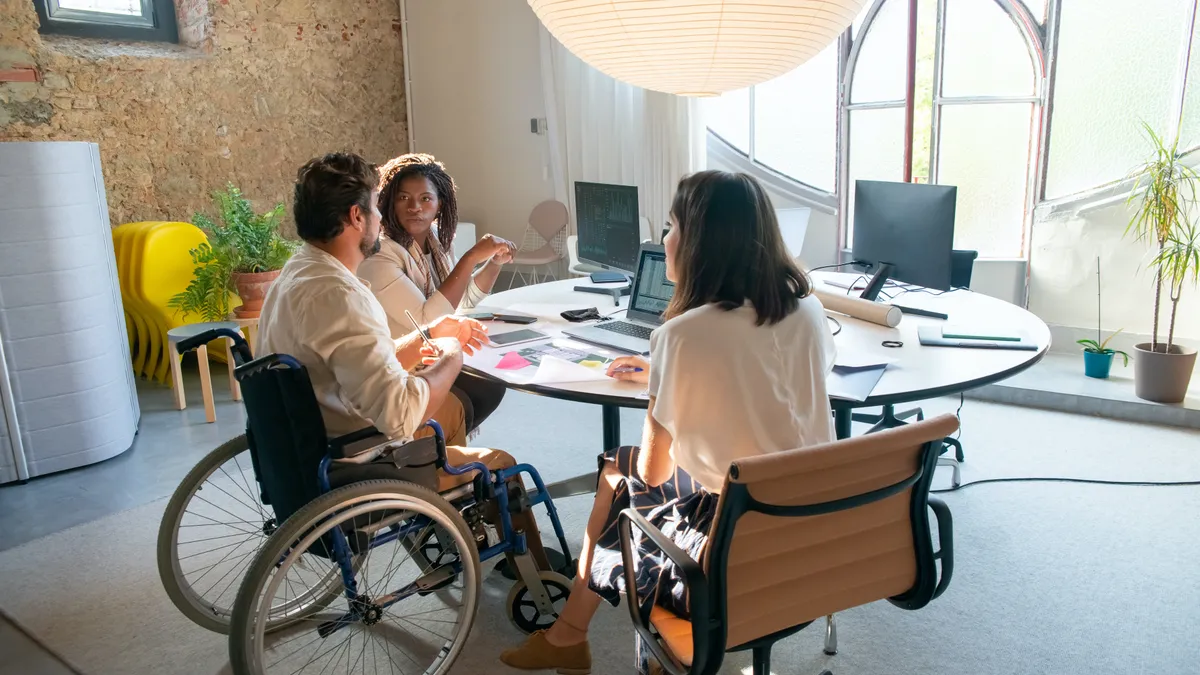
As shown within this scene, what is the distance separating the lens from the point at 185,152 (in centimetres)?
507

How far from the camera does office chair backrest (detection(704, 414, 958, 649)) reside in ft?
4.33

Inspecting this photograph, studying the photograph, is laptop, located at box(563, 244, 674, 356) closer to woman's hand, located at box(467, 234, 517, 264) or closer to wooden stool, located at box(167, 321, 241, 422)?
woman's hand, located at box(467, 234, 517, 264)

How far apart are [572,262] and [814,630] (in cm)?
→ 233

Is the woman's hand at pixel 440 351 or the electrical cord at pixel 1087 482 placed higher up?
the woman's hand at pixel 440 351

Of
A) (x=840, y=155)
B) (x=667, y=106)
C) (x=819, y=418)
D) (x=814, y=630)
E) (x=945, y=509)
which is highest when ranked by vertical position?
(x=667, y=106)

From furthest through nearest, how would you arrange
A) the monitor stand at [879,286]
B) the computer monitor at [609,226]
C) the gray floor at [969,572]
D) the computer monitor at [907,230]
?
the computer monitor at [609,226]
the monitor stand at [879,286]
the computer monitor at [907,230]
the gray floor at [969,572]

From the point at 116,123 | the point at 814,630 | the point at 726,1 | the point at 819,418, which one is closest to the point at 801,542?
the point at 819,418

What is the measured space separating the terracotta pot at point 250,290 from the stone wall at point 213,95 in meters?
1.32

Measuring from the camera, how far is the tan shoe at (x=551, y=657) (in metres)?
2.02

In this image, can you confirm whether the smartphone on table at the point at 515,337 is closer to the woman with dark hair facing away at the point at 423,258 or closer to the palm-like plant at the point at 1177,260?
the woman with dark hair facing away at the point at 423,258

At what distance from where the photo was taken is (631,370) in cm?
209

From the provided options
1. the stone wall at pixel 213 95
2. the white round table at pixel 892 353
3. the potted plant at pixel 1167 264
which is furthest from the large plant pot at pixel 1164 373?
the stone wall at pixel 213 95

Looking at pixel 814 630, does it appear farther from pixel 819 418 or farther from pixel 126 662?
pixel 126 662

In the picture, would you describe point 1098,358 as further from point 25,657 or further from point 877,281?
point 25,657
